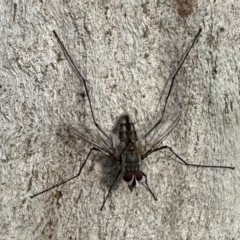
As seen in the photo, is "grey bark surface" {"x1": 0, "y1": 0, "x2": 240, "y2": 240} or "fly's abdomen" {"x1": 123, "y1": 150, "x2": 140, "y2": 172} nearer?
"grey bark surface" {"x1": 0, "y1": 0, "x2": 240, "y2": 240}

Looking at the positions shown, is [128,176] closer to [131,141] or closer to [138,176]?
[138,176]

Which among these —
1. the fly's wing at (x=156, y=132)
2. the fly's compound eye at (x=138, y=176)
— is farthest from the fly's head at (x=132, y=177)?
the fly's wing at (x=156, y=132)

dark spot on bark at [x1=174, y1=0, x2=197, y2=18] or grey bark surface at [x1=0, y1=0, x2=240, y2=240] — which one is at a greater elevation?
dark spot on bark at [x1=174, y1=0, x2=197, y2=18]

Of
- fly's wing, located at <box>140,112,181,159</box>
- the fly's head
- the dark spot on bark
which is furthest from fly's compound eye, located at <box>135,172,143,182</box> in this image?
the dark spot on bark

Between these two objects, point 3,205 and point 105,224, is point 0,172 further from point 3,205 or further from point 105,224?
point 105,224

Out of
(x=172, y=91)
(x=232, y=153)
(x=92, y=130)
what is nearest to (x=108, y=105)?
(x=92, y=130)

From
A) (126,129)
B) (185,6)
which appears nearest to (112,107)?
(126,129)

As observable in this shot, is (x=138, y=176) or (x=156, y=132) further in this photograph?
(x=156, y=132)

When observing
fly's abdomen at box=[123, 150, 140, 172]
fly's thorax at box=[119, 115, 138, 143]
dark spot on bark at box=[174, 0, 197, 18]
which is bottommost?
fly's abdomen at box=[123, 150, 140, 172]

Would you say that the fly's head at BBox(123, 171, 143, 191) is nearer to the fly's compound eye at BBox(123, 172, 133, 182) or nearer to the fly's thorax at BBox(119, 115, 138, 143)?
the fly's compound eye at BBox(123, 172, 133, 182)
